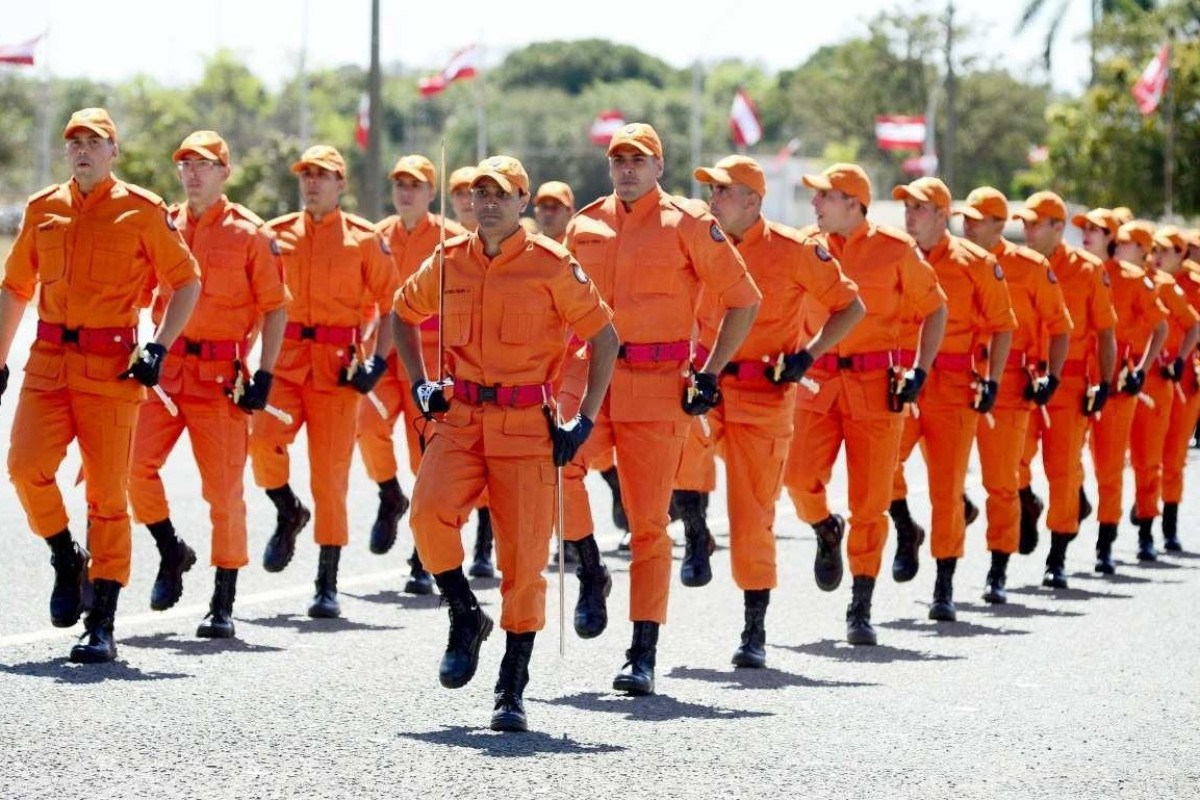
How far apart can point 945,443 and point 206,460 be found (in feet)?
13.1

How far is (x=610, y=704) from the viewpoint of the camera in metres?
9.80

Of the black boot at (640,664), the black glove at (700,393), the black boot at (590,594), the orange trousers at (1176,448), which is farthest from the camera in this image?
the orange trousers at (1176,448)

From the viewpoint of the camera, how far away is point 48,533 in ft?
35.0

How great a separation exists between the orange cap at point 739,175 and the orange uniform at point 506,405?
1949mm

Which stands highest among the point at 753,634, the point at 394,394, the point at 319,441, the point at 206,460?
the point at 394,394

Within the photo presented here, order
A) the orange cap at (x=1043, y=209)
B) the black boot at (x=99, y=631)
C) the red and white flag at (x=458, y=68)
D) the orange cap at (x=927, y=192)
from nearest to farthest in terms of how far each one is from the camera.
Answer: the black boot at (x=99, y=631), the orange cap at (x=927, y=192), the orange cap at (x=1043, y=209), the red and white flag at (x=458, y=68)

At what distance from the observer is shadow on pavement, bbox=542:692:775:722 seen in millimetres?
9523

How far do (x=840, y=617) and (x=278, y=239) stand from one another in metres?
3.44

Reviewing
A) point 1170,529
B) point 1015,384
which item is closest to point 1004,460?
point 1015,384

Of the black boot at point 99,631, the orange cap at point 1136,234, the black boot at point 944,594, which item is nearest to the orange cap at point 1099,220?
the orange cap at point 1136,234

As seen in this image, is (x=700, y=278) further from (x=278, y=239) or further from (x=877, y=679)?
(x=278, y=239)

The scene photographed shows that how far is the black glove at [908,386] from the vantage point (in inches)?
476

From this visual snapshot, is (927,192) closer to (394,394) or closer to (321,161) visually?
(321,161)

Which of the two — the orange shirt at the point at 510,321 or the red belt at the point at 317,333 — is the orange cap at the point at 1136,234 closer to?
the red belt at the point at 317,333
